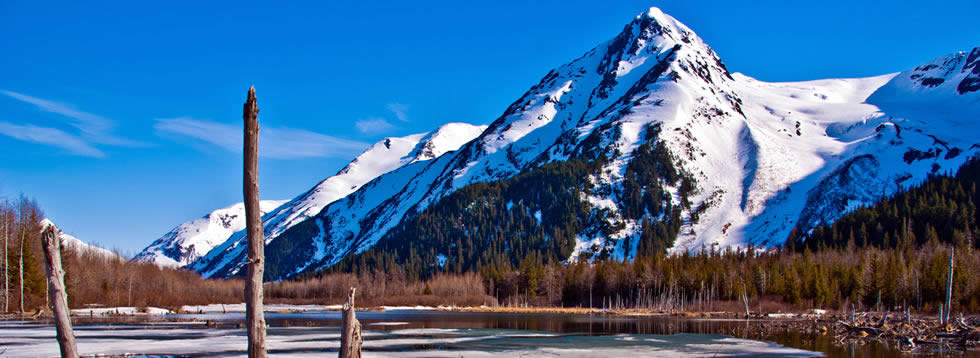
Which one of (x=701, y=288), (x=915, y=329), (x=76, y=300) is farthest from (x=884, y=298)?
(x=76, y=300)

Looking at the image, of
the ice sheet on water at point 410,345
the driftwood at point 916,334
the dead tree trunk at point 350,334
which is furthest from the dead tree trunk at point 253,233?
the driftwood at point 916,334

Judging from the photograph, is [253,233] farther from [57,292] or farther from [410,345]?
[410,345]

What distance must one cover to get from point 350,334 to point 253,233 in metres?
5.43

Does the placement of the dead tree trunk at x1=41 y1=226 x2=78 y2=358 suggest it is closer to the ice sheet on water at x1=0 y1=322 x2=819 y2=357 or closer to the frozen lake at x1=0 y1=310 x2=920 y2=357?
the frozen lake at x1=0 y1=310 x2=920 y2=357

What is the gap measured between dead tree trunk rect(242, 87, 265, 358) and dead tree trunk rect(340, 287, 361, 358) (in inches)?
160

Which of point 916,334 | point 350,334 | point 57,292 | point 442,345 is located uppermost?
point 57,292

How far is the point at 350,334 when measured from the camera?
15.9m

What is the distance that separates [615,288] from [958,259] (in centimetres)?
6619

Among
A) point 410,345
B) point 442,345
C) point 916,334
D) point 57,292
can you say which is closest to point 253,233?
point 57,292

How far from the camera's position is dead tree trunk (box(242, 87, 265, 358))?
11203mm

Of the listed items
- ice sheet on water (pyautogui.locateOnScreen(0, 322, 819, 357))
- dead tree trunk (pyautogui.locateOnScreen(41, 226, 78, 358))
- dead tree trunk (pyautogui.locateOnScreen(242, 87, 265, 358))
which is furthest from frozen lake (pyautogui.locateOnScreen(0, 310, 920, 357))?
dead tree trunk (pyautogui.locateOnScreen(242, 87, 265, 358))

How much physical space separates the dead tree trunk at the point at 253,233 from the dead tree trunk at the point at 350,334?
13.3 feet

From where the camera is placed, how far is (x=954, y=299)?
103 m

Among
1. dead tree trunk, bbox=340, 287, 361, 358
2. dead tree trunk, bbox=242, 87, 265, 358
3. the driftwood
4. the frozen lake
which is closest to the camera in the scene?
dead tree trunk, bbox=242, 87, 265, 358
